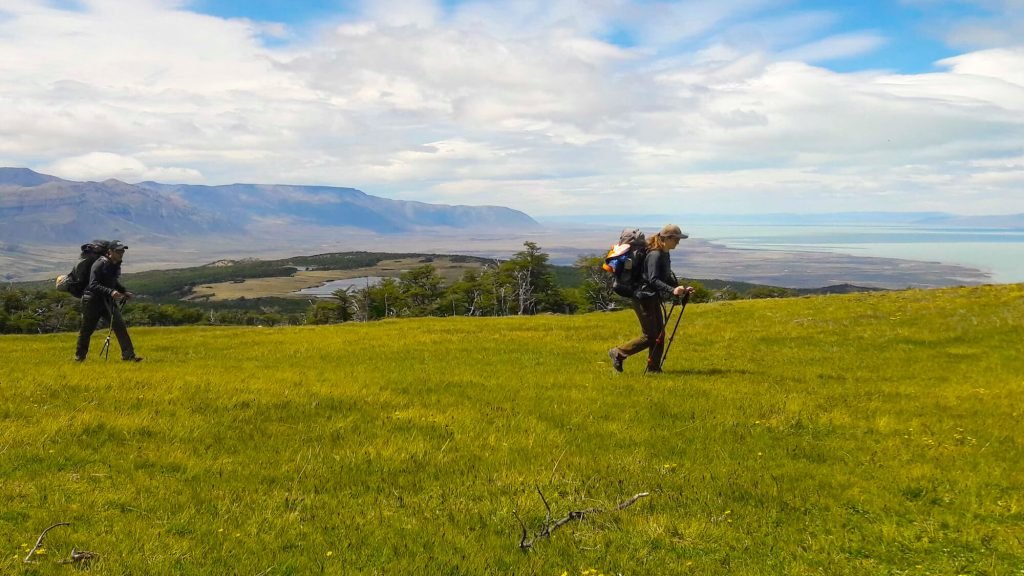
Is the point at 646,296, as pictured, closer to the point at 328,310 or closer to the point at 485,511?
the point at 485,511

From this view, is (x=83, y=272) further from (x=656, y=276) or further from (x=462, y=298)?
(x=462, y=298)

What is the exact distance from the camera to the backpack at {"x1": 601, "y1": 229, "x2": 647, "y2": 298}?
45.9 ft

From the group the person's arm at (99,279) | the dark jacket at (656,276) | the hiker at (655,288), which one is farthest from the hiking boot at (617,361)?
the person's arm at (99,279)

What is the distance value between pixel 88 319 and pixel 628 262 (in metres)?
15.1

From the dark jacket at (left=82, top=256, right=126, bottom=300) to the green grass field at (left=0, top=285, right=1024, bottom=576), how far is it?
2014mm

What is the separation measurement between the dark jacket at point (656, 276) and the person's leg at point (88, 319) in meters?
14.9

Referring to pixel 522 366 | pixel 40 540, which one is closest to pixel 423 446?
pixel 40 540

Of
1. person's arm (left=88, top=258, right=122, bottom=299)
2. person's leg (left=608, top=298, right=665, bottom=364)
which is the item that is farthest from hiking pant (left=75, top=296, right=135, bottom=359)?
person's leg (left=608, top=298, right=665, bottom=364)

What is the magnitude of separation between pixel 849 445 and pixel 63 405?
13379mm

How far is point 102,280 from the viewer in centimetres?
1627

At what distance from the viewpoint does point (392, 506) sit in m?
6.83

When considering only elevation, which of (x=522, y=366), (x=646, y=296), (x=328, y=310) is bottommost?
(x=328, y=310)

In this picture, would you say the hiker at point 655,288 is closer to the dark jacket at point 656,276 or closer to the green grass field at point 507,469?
the dark jacket at point 656,276

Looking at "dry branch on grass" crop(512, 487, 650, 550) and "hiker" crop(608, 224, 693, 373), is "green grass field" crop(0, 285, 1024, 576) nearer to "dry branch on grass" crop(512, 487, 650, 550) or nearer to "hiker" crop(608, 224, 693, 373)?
"dry branch on grass" crop(512, 487, 650, 550)
